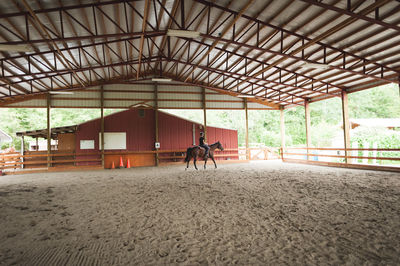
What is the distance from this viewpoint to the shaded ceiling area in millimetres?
6203

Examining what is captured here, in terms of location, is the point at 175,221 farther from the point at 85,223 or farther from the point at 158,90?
the point at 158,90

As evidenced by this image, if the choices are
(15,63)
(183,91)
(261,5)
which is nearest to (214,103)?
(183,91)

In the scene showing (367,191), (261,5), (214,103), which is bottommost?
(367,191)

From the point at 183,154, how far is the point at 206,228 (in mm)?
11150

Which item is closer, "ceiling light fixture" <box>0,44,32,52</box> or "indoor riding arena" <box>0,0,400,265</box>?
"indoor riding arena" <box>0,0,400,265</box>

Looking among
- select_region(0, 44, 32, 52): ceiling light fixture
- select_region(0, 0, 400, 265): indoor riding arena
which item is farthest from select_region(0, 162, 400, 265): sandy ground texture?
select_region(0, 44, 32, 52): ceiling light fixture

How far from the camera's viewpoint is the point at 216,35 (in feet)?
28.9

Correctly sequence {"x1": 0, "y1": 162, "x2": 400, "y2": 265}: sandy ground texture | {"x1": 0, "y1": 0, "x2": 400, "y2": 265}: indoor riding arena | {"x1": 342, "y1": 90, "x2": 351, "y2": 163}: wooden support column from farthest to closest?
{"x1": 342, "y1": 90, "x2": 351, "y2": 163}: wooden support column → {"x1": 0, "y1": 0, "x2": 400, "y2": 265}: indoor riding arena → {"x1": 0, "y1": 162, "x2": 400, "y2": 265}: sandy ground texture

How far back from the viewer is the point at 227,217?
3680mm

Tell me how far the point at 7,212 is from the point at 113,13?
20.4ft

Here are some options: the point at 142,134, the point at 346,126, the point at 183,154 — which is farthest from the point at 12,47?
the point at 346,126

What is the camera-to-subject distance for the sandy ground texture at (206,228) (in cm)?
242

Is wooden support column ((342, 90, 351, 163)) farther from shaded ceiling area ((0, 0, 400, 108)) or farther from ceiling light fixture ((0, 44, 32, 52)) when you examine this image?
ceiling light fixture ((0, 44, 32, 52))

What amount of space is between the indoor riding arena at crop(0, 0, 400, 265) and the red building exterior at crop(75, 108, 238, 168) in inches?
2.6
